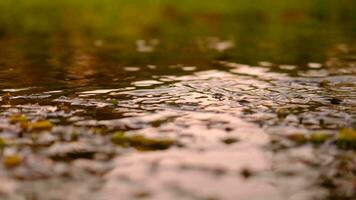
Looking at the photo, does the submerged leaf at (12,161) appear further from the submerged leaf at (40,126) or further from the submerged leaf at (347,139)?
the submerged leaf at (347,139)

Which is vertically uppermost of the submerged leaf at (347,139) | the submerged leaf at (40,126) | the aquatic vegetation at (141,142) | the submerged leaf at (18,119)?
the submerged leaf at (18,119)

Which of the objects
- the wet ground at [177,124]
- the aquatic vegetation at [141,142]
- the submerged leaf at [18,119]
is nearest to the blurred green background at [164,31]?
the wet ground at [177,124]

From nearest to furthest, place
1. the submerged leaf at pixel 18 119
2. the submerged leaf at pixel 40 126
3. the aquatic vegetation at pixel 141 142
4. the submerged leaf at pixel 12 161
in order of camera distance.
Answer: the submerged leaf at pixel 12 161
the aquatic vegetation at pixel 141 142
the submerged leaf at pixel 40 126
the submerged leaf at pixel 18 119

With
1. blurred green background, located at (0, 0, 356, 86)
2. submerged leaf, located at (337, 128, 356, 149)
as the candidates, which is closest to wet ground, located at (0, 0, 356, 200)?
submerged leaf, located at (337, 128, 356, 149)

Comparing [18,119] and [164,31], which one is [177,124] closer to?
[18,119]

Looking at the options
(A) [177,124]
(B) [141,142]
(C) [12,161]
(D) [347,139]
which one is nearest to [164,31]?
(A) [177,124]

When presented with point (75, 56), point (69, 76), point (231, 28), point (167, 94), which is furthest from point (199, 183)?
point (231, 28)
